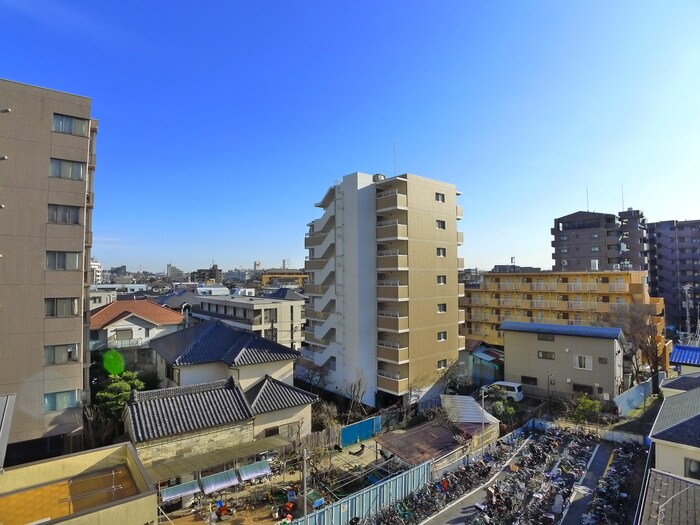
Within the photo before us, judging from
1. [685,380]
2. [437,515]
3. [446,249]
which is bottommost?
[437,515]

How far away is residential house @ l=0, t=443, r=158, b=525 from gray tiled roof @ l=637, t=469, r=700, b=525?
41.3ft

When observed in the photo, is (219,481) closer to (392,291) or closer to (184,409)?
(184,409)

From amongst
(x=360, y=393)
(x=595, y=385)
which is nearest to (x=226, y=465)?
(x=360, y=393)

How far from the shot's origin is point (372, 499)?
14906mm

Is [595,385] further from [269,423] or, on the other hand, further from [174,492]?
[174,492]

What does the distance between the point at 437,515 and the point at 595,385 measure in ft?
62.4

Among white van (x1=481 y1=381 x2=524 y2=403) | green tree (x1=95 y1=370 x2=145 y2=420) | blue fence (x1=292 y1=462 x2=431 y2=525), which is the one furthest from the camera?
white van (x1=481 y1=381 x2=524 y2=403)

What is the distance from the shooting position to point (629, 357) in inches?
1258

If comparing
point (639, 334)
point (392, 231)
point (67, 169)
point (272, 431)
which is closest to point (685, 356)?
point (639, 334)

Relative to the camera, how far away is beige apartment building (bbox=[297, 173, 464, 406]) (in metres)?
29.5

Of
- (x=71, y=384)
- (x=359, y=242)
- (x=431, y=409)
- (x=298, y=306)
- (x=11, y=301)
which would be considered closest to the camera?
(x=11, y=301)

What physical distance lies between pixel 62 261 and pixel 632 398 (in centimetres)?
3729

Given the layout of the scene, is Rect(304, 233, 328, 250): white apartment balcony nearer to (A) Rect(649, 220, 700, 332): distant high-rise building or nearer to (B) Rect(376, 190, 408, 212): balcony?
(B) Rect(376, 190, 408, 212): balcony

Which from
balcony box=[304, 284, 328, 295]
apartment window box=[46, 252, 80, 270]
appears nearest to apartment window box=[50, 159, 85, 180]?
apartment window box=[46, 252, 80, 270]
